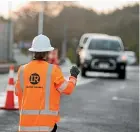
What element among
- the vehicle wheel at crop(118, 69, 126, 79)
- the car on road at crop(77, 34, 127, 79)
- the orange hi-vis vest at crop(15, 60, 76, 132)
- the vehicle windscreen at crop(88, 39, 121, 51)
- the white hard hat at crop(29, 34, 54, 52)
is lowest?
the vehicle wheel at crop(118, 69, 126, 79)

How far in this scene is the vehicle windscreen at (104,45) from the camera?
27.6 metres

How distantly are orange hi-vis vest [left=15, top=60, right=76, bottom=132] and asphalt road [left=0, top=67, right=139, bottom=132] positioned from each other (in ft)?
14.1

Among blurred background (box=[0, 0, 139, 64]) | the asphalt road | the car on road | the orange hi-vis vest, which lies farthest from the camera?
blurred background (box=[0, 0, 139, 64])

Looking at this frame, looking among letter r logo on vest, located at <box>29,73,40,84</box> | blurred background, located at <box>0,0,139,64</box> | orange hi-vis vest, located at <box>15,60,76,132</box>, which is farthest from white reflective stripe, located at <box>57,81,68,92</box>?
blurred background, located at <box>0,0,139,64</box>

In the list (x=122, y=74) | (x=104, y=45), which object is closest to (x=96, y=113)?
(x=122, y=74)

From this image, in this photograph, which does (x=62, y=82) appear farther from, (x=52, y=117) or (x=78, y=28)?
(x=78, y=28)

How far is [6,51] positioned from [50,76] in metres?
37.1

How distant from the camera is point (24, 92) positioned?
20.0ft

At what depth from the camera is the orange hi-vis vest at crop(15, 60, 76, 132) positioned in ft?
19.6

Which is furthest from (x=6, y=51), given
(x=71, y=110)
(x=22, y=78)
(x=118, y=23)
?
(x=118, y=23)

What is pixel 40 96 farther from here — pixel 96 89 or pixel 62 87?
pixel 96 89

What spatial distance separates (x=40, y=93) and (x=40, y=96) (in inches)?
1.2

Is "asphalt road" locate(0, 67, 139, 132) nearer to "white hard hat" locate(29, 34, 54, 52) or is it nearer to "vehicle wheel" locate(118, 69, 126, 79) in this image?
"white hard hat" locate(29, 34, 54, 52)

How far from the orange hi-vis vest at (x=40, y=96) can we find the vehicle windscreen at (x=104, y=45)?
70.7 feet
